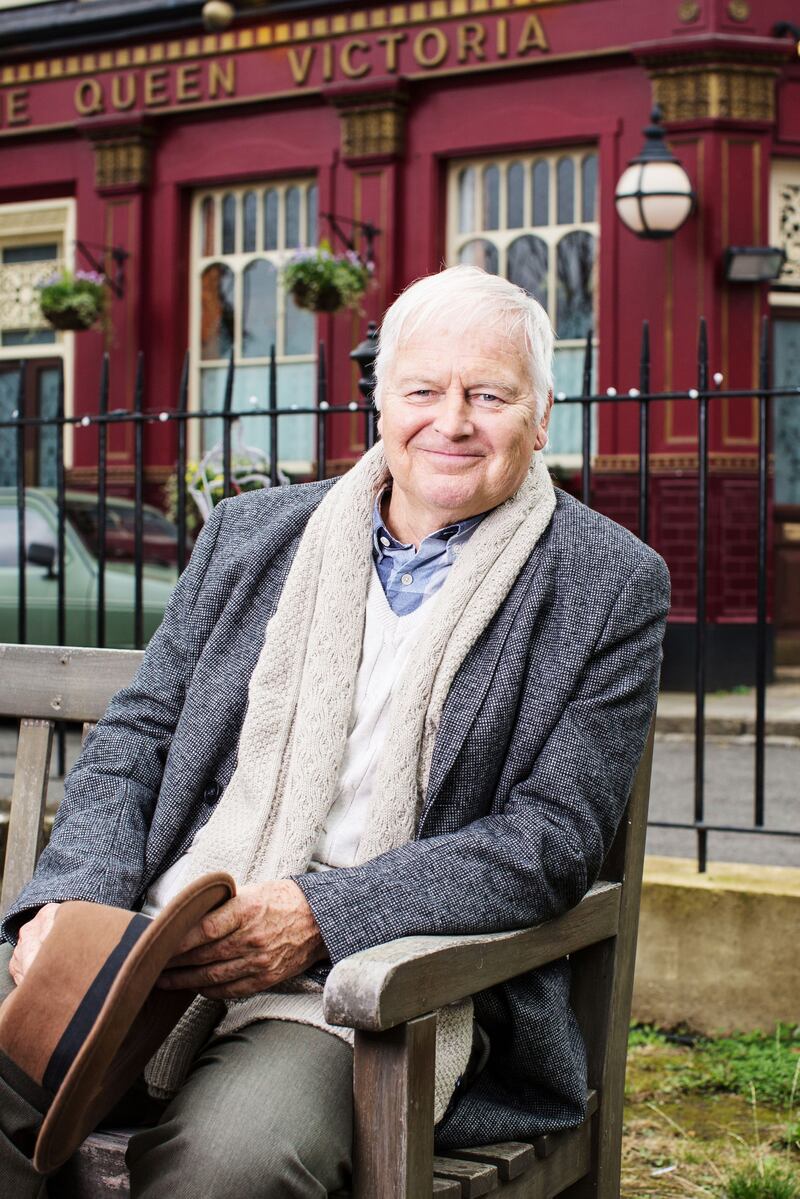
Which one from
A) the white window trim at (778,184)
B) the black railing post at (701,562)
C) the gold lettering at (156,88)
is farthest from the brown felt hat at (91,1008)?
the gold lettering at (156,88)

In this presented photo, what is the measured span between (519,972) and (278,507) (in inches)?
38.3

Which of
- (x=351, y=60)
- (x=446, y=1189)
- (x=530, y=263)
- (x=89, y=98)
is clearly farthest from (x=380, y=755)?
(x=89, y=98)

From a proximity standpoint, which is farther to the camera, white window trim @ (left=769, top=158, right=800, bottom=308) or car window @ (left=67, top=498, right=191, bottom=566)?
white window trim @ (left=769, top=158, right=800, bottom=308)

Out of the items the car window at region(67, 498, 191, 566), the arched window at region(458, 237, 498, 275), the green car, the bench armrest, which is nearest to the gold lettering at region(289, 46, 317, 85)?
the arched window at region(458, 237, 498, 275)

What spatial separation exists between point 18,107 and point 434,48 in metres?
4.35

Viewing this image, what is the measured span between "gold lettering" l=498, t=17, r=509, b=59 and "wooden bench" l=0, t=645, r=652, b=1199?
418 inches

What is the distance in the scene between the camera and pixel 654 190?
1134 centimetres

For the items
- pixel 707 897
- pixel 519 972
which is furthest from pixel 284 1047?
pixel 707 897

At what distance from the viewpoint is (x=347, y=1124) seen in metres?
2.06

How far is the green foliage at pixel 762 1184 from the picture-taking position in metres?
3.10

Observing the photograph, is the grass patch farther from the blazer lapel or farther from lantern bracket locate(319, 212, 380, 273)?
lantern bracket locate(319, 212, 380, 273)

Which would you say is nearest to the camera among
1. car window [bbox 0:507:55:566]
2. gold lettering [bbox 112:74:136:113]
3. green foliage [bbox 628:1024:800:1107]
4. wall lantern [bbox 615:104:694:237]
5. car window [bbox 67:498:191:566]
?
green foliage [bbox 628:1024:800:1107]

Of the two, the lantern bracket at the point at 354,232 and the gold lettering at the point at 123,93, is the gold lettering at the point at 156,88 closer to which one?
the gold lettering at the point at 123,93

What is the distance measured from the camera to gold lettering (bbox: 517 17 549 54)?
12398mm
